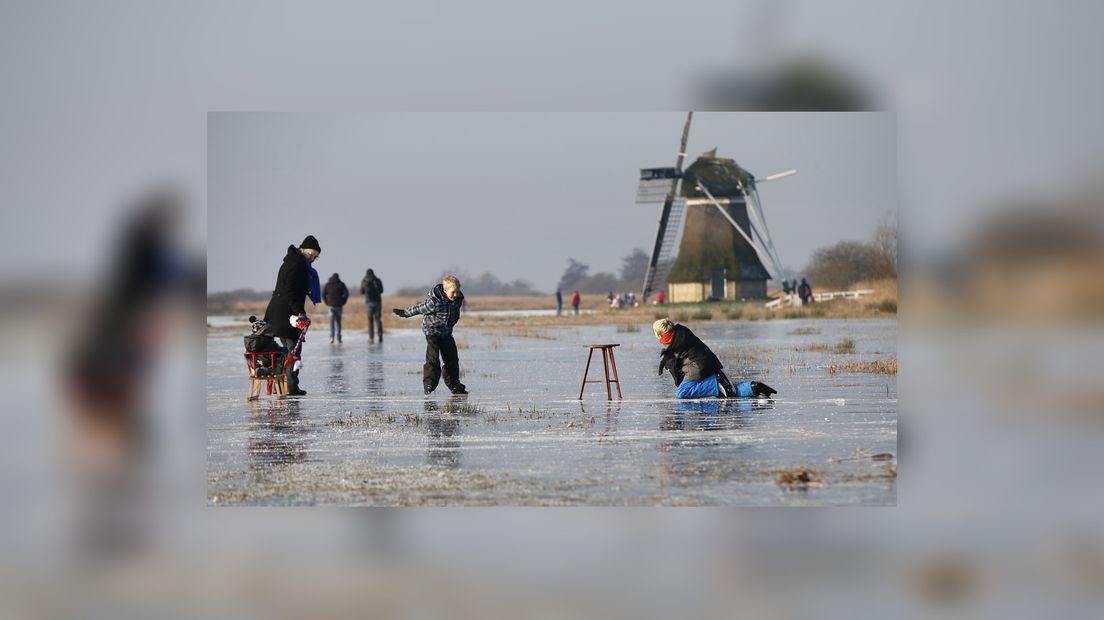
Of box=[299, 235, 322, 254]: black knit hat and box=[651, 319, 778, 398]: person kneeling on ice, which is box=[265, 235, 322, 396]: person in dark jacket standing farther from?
box=[651, 319, 778, 398]: person kneeling on ice

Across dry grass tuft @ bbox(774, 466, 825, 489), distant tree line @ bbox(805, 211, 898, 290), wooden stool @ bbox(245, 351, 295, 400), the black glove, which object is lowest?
dry grass tuft @ bbox(774, 466, 825, 489)

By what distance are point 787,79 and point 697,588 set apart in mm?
→ 8465

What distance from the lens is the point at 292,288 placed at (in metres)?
13.0

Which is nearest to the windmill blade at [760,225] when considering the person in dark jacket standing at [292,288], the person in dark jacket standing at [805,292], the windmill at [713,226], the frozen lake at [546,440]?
the windmill at [713,226]

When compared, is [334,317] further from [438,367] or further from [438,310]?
[438,310]

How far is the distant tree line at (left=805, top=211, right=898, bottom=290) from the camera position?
85.1ft

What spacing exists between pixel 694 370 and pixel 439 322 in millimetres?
2923

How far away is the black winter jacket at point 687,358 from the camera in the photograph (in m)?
13.3

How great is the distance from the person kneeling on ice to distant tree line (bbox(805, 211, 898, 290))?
12.0 meters

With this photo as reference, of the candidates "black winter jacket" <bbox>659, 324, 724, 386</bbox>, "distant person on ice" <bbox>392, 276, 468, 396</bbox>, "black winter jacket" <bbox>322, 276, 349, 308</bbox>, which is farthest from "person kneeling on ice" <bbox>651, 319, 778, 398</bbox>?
"black winter jacket" <bbox>322, 276, 349, 308</bbox>
